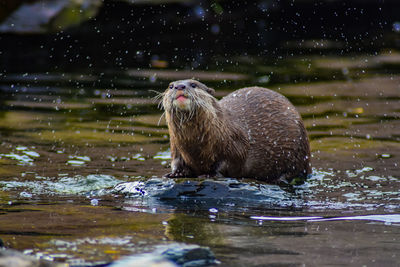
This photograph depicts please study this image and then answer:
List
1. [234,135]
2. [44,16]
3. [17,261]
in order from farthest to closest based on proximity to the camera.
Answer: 1. [44,16]
2. [234,135]
3. [17,261]

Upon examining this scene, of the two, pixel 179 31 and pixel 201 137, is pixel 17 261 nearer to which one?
pixel 201 137

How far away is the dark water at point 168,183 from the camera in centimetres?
394

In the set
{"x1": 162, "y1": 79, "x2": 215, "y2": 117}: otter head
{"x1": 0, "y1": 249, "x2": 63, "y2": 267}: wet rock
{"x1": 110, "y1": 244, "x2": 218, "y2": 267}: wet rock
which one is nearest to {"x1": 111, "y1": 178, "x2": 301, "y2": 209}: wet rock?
{"x1": 162, "y1": 79, "x2": 215, "y2": 117}: otter head

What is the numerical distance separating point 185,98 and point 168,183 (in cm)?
62

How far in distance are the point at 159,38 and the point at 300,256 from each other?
33.6 feet

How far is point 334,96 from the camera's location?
9836mm

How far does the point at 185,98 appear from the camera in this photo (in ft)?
17.5

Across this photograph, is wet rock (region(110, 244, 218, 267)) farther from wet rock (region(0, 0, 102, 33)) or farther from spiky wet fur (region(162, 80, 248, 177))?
wet rock (region(0, 0, 102, 33))

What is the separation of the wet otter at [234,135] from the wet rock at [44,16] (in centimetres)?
630

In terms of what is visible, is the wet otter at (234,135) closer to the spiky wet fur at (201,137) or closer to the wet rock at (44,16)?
the spiky wet fur at (201,137)

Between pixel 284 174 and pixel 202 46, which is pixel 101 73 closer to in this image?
pixel 202 46

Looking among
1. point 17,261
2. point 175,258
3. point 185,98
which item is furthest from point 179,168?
point 17,261

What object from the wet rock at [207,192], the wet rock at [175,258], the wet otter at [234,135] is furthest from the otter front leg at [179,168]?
the wet rock at [175,258]

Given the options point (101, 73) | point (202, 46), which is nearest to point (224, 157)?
point (101, 73)
